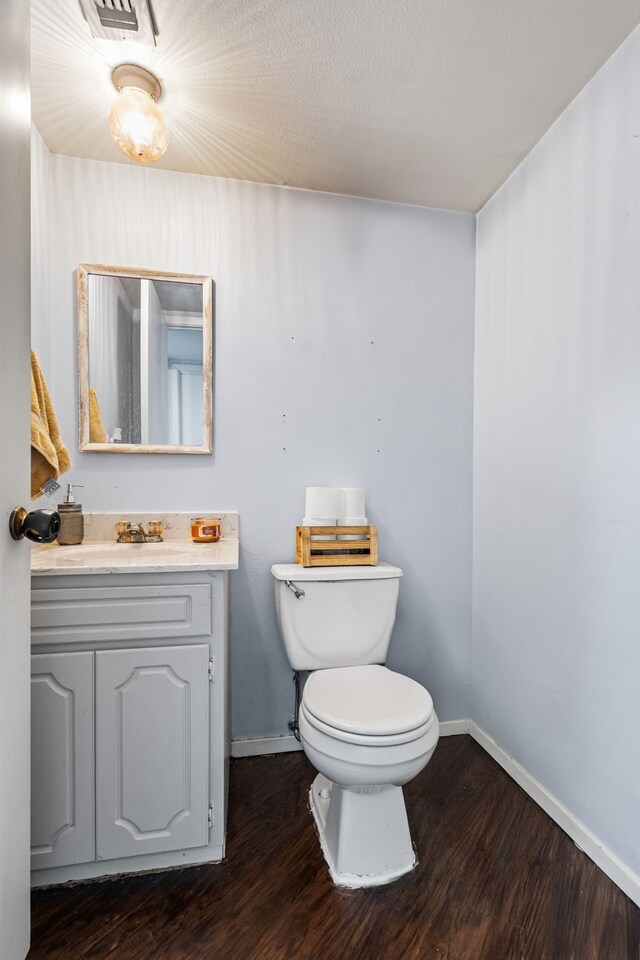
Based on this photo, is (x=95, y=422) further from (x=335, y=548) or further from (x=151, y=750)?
(x=151, y=750)

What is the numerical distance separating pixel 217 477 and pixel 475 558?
113 cm

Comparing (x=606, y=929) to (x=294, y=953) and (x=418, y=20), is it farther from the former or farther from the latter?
(x=418, y=20)

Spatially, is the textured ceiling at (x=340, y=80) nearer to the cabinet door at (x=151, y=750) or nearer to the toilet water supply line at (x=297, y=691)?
the toilet water supply line at (x=297, y=691)

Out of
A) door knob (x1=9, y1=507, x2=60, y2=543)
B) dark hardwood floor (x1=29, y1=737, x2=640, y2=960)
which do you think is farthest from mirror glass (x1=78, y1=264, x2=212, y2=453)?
dark hardwood floor (x1=29, y1=737, x2=640, y2=960)

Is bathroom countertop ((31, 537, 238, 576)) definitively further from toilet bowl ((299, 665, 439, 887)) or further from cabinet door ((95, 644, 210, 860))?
toilet bowl ((299, 665, 439, 887))

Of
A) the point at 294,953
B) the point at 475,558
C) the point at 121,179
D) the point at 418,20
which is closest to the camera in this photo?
the point at 294,953

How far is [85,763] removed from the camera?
1.23m

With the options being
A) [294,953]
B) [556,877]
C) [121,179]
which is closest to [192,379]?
[121,179]

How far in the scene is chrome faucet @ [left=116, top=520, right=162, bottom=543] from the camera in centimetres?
169

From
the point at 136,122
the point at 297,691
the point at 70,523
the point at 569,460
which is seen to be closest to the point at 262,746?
the point at 297,691

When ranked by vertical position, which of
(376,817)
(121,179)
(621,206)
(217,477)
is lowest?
(376,817)

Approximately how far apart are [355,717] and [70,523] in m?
1.11

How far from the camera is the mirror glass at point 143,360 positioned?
1.72 m

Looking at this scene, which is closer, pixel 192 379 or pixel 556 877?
pixel 556 877
